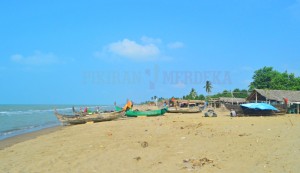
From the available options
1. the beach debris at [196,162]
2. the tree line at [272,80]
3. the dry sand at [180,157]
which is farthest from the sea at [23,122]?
the tree line at [272,80]

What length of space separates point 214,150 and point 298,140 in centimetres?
281

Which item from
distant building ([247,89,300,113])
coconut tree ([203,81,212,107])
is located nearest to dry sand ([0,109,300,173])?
distant building ([247,89,300,113])

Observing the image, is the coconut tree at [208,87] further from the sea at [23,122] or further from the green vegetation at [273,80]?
the sea at [23,122]

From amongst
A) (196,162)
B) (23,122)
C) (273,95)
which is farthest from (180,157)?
(273,95)

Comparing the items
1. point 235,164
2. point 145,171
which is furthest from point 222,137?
point 145,171

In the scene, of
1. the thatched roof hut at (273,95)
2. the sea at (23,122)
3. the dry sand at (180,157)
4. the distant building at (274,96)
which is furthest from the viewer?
the thatched roof hut at (273,95)

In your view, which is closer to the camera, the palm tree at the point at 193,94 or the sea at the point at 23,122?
the sea at the point at 23,122

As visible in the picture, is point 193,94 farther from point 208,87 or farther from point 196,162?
point 196,162

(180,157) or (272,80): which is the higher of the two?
(272,80)

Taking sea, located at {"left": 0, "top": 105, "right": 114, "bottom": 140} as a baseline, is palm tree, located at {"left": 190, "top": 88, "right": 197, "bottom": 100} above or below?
above

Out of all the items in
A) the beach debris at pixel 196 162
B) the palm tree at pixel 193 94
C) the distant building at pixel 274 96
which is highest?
the palm tree at pixel 193 94

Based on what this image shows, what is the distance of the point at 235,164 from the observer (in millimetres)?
6594

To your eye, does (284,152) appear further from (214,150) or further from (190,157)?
(190,157)

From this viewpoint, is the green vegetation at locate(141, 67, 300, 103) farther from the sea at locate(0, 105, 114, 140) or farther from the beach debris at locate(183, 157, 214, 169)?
the beach debris at locate(183, 157, 214, 169)
